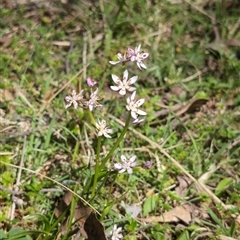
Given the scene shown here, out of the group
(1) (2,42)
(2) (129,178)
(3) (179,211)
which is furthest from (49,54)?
(3) (179,211)

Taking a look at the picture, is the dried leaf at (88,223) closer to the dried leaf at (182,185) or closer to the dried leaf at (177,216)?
the dried leaf at (177,216)

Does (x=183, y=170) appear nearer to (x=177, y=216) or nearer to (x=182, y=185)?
(x=182, y=185)

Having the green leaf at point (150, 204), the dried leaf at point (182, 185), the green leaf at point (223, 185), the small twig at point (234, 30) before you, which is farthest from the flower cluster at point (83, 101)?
the small twig at point (234, 30)

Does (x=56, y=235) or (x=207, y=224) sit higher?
(x=56, y=235)

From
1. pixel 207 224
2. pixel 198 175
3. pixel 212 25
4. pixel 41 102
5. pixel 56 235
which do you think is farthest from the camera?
pixel 212 25

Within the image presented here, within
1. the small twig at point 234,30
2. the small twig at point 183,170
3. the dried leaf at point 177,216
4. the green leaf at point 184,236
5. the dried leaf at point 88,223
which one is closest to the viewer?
the dried leaf at point 88,223

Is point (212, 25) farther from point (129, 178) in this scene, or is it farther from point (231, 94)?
point (129, 178)

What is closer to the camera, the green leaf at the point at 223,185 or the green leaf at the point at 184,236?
the green leaf at the point at 184,236
